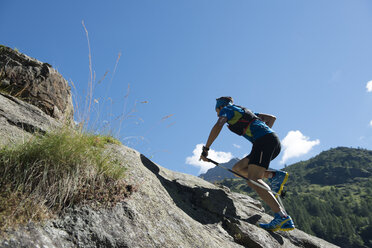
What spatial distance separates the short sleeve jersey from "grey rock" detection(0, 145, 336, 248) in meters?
1.66

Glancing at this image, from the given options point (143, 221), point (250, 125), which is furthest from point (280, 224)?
point (143, 221)

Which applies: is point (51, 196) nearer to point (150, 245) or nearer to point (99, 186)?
point (99, 186)

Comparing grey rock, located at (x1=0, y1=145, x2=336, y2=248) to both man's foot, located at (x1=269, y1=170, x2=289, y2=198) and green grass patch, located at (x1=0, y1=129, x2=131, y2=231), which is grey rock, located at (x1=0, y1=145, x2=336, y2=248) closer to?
A: green grass patch, located at (x1=0, y1=129, x2=131, y2=231)

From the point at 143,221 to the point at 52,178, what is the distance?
115 centimetres

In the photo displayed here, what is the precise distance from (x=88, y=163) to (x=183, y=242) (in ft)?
5.09

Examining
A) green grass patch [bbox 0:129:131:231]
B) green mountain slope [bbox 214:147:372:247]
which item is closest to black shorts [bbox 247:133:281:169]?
green grass patch [bbox 0:129:131:231]

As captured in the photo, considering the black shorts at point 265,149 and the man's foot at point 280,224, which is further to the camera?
the black shorts at point 265,149

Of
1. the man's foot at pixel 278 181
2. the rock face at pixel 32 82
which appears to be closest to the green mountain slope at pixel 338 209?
the man's foot at pixel 278 181

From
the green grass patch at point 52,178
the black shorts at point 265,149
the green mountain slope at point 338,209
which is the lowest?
the green grass patch at point 52,178

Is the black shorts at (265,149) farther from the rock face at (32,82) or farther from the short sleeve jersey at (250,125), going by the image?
the rock face at (32,82)

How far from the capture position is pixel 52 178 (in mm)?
2500

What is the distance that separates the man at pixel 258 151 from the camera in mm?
4730

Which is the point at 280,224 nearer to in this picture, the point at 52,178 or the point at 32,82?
the point at 52,178

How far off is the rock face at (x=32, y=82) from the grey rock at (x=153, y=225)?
214cm
